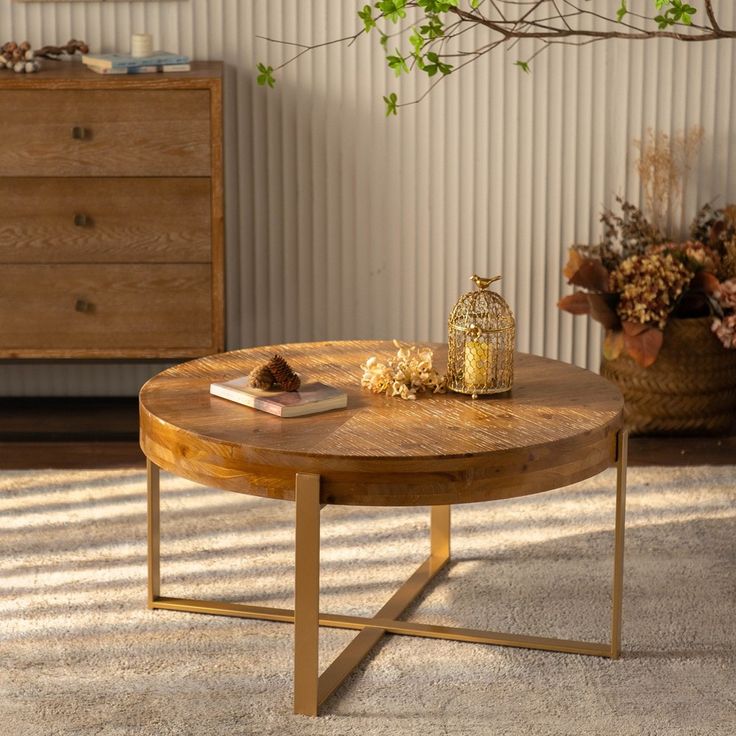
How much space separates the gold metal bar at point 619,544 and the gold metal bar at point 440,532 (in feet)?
2.05

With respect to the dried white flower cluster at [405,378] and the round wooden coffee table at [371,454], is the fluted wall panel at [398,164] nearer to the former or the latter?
the round wooden coffee table at [371,454]

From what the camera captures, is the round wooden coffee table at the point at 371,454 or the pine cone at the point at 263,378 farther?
the pine cone at the point at 263,378

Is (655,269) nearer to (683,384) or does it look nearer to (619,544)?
(683,384)

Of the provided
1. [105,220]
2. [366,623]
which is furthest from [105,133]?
[366,623]

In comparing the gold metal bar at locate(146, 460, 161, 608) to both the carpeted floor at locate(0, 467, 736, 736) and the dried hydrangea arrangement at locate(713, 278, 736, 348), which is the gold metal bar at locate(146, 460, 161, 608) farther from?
the dried hydrangea arrangement at locate(713, 278, 736, 348)

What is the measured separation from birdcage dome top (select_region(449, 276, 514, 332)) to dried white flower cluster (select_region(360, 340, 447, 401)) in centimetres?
11

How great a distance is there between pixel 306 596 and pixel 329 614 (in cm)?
51

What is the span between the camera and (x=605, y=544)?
3.47 metres

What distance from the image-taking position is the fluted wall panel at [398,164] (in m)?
4.66

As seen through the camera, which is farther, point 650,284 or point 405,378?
point 650,284

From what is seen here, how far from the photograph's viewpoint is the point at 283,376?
108 inches

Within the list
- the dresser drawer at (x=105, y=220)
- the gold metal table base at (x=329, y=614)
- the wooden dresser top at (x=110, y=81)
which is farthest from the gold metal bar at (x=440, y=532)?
the wooden dresser top at (x=110, y=81)

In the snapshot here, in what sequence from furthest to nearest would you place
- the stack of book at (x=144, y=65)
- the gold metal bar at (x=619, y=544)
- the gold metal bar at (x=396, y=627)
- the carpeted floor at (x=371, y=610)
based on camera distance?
the stack of book at (x=144, y=65), the gold metal bar at (x=396, y=627), the gold metal bar at (x=619, y=544), the carpeted floor at (x=371, y=610)

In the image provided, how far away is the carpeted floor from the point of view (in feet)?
8.40
